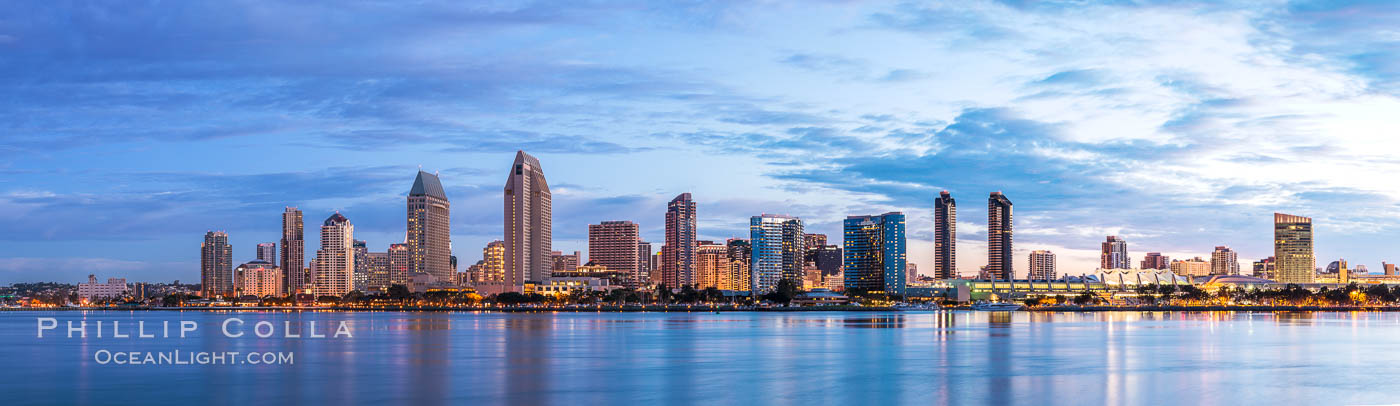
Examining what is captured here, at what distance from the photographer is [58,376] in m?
56.6

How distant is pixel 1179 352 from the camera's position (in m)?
76.2

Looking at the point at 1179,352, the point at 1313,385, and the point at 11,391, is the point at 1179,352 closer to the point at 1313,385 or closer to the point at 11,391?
the point at 1313,385

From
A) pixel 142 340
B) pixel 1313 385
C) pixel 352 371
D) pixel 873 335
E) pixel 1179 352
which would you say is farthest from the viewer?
pixel 873 335

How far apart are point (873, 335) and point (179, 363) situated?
60432mm

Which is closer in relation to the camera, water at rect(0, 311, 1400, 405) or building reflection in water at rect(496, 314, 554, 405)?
building reflection in water at rect(496, 314, 554, 405)

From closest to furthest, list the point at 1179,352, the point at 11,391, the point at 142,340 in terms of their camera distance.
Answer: the point at 11,391
the point at 1179,352
the point at 142,340

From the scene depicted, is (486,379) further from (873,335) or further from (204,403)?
(873,335)

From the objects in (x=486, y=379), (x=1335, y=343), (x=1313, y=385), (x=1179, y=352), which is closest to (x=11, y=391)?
(x=486, y=379)

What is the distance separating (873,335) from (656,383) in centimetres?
5694

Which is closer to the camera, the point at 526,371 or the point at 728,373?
the point at 728,373

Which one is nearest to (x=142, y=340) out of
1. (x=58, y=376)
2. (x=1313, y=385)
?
(x=58, y=376)

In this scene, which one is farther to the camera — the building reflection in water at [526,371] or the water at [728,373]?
the water at [728,373]

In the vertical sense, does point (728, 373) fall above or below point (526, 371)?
below

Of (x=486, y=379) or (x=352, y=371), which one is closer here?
(x=486, y=379)
